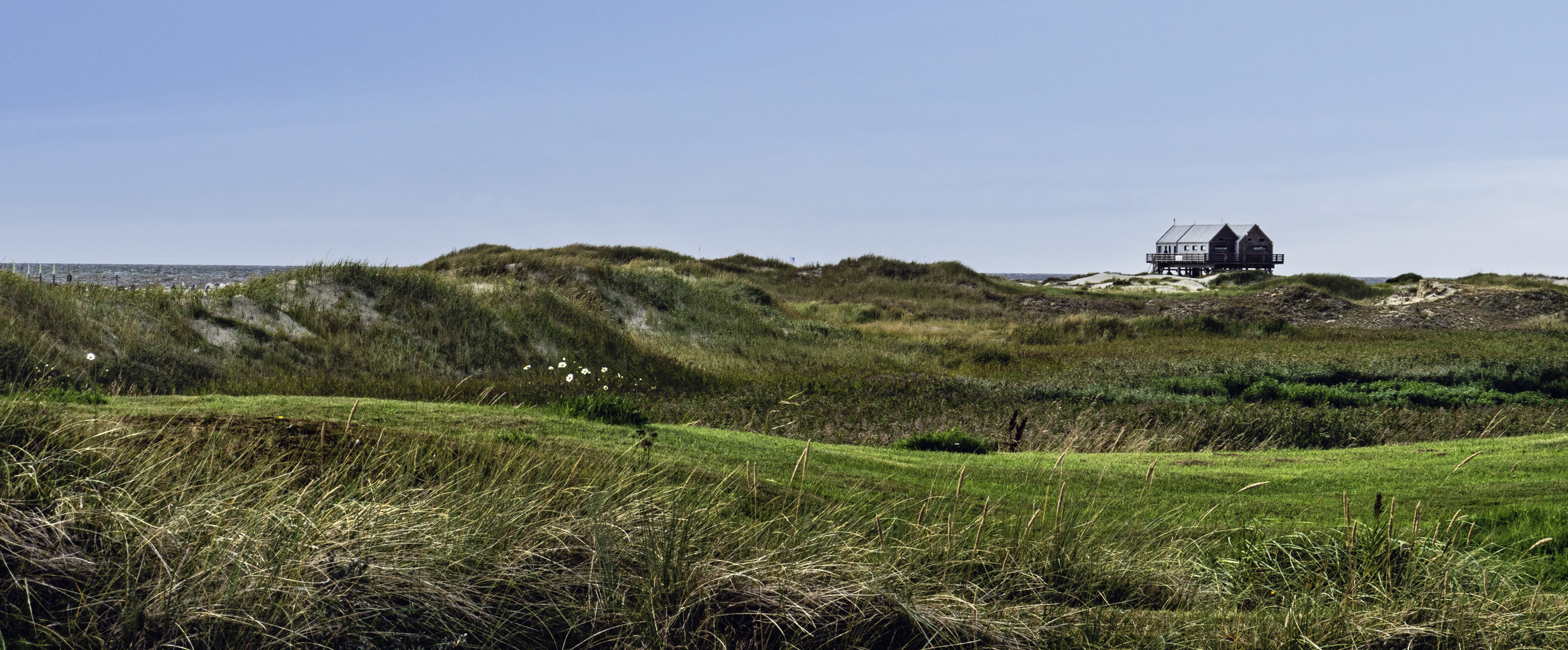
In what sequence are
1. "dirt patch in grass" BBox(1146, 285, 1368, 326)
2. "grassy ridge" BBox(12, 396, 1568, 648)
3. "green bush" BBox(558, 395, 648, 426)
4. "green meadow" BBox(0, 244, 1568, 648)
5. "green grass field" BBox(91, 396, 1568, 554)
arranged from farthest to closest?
"dirt patch in grass" BBox(1146, 285, 1368, 326) → "green bush" BBox(558, 395, 648, 426) → "green grass field" BBox(91, 396, 1568, 554) → "green meadow" BBox(0, 244, 1568, 648) → "grassy ridge" BBox(12, 396, 1568, 648)

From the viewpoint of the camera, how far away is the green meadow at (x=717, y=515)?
4.43 metres

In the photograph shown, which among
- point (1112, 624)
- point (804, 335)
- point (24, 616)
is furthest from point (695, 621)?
point (804, 335)

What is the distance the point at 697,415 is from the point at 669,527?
31.5ft

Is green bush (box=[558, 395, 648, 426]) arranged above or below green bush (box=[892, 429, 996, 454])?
above

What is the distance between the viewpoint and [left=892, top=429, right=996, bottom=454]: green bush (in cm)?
1138

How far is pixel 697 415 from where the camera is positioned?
578 inches

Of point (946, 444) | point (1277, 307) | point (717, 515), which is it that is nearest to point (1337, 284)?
point (1277, 307)

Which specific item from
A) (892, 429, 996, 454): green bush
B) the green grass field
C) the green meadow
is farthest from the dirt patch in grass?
the green grass field

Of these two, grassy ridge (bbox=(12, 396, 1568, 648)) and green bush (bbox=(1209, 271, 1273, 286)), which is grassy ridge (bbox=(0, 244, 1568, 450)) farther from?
green bush (bbox=(1209, 271, 1273, 286))

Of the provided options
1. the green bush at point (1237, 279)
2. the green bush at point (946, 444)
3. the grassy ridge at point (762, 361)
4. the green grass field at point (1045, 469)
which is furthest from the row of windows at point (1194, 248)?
the green bush at point (946, 444)

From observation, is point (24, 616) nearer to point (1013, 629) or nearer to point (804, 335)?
point (1013, 629)

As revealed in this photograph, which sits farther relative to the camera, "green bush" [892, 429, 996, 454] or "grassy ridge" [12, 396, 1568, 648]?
"green bush" [892, 429, 996, 454]

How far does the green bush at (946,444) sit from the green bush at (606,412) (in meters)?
3.07

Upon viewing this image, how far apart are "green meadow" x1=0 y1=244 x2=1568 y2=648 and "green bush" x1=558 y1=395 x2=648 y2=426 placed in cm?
5
